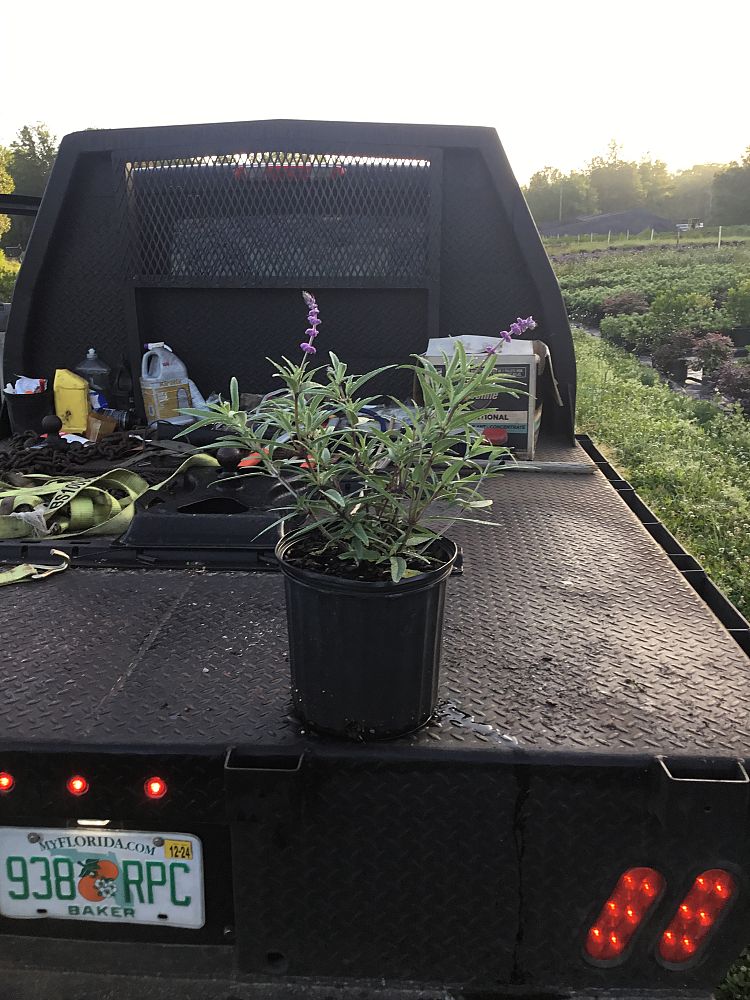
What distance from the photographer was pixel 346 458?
1.50 m

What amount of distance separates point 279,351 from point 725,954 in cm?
269

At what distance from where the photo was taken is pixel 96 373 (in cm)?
341

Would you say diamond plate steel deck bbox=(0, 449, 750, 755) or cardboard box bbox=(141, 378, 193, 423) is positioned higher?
cardboard box bbox=(141, 378, 193, 423)

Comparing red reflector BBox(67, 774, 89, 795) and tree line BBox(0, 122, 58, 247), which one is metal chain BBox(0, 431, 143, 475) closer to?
red reflector BBox(67, 774, 89, 795)

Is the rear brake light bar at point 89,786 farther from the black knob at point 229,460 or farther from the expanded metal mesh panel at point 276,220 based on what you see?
the expanded metal mesh panel at point 276,220

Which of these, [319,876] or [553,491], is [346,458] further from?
[553,491]

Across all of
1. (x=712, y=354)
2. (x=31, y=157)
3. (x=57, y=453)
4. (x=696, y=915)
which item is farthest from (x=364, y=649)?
(x=31, y=157)

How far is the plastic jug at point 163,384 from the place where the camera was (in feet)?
11.0

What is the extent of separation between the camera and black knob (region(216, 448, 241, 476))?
2.51 m

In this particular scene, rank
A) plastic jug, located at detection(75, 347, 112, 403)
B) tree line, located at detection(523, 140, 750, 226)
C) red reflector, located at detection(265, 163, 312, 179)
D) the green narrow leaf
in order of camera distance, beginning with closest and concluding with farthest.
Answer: the green narrow leaf
red reflector, located at detection(265, 163, 312, 179)
plastic jug, located at detection(75, 347, 112, 403)
tree line, located at detection(523, 140, 750, 226)

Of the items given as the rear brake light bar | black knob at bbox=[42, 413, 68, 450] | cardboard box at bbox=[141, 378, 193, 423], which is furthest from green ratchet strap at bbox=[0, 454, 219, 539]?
the rear brake light bar

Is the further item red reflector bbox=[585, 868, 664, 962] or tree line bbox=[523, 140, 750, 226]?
tree line bbox=[523, 140, 750, 226]

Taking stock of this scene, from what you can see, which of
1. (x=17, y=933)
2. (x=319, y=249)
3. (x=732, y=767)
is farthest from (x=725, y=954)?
(x=319, y=249)

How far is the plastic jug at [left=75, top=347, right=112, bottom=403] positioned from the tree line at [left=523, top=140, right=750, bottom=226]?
8442 centimetres
